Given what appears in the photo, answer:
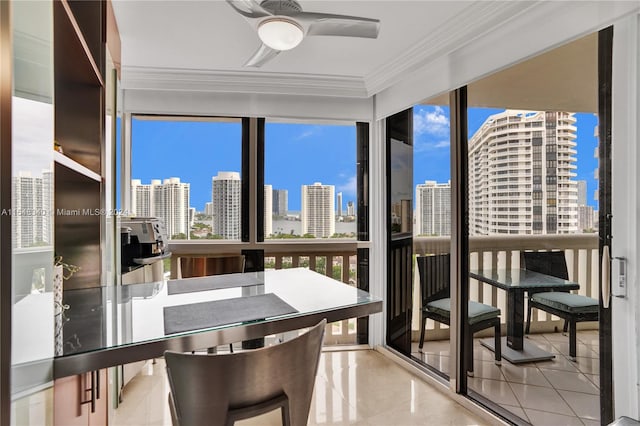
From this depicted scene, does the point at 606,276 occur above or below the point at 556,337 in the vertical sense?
above

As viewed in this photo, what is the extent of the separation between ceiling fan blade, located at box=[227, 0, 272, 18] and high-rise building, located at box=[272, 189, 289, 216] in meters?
1.79

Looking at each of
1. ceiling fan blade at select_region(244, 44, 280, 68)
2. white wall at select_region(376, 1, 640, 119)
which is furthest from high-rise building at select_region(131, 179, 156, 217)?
white wall at select_region(376, 1, 640, 119)

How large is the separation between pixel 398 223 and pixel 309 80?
4.84ft

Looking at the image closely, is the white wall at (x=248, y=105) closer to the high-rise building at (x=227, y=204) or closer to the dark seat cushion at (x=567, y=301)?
the high-rise building at (x=227, y=204)

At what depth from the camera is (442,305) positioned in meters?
2.65

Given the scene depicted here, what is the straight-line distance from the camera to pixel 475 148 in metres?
2.37

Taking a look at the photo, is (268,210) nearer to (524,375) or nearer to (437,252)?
(437,252)

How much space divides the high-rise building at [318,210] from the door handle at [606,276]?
2.14 m

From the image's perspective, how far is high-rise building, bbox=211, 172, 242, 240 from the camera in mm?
3230

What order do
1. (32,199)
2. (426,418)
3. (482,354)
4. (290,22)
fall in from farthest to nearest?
1. (482,354)
2. (426,418)
3. (290,22)
4. (32,199)

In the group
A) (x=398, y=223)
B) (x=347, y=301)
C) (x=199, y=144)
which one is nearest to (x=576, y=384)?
(x=347, y=301)

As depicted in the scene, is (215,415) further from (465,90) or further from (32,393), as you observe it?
(465,90)

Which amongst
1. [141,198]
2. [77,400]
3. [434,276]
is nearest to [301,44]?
[141,198]

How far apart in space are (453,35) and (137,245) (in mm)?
2435
